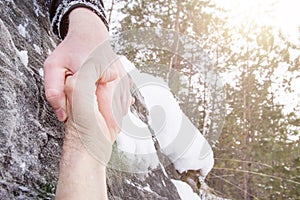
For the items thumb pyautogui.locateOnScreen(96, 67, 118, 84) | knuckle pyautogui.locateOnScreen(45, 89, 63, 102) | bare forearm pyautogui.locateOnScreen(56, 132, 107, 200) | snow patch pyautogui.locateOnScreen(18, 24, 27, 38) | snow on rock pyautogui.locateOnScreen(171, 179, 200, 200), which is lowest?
snow on rock pyautogui.locateOnScreen(171, 179, 200, 200)

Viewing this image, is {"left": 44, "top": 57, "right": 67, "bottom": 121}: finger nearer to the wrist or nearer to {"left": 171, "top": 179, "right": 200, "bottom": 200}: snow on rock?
the wrist

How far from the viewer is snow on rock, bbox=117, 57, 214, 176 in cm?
151

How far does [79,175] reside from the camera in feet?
1.43

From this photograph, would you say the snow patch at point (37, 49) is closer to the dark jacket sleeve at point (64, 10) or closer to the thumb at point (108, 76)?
the dark jacket sleeve at point (64, 10)

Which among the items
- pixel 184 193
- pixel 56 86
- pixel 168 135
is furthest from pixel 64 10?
pixel 168 135

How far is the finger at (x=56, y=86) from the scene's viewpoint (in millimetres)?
480

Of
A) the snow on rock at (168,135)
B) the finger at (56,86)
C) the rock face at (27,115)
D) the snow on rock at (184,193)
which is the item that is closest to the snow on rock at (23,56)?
the rock face at (27,115)

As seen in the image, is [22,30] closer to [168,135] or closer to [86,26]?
[86,26]

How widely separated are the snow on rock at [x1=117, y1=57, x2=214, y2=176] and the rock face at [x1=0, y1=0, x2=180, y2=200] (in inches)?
17.2

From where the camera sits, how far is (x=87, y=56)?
0.52m

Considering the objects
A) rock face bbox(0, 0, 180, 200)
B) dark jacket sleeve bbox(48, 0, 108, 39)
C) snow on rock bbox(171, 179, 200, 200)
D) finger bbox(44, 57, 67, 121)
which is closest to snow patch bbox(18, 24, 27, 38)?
rock face bbox(0, 0, 180, 200)

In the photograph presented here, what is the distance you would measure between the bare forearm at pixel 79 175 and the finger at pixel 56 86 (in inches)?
1.9

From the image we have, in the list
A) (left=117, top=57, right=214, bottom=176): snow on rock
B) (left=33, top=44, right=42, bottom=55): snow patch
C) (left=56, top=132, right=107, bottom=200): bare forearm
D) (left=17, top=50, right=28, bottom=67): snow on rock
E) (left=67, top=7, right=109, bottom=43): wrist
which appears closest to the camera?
(left=56, top=132, right=107, bottom=200): bare forearm

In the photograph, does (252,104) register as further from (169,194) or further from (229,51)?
(169,194)
